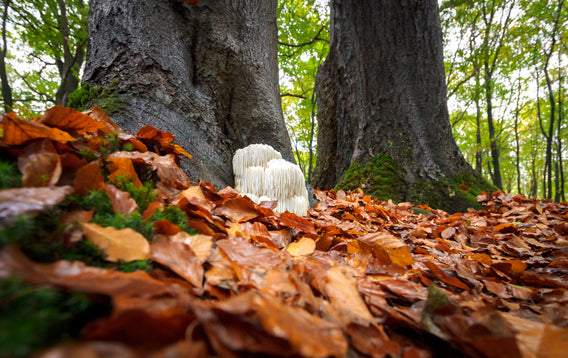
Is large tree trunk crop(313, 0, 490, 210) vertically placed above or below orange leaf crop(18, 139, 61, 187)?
above

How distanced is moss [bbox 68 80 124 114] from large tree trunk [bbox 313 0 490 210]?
3388 mm

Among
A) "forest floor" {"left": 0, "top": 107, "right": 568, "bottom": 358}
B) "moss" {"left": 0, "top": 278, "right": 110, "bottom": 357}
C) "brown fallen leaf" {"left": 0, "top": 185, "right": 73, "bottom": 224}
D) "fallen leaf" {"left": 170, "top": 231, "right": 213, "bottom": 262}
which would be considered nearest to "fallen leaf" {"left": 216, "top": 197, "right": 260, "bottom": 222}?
"forest floor" {"left": 0, "top": 107, "right": 568, "bottom": 358}

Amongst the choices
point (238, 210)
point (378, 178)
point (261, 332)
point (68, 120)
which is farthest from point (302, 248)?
point (378, 178)

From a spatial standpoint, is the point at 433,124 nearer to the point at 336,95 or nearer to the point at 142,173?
the point at 336,95

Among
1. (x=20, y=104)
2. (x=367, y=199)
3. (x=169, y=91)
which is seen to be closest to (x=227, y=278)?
(x=169, y=91)

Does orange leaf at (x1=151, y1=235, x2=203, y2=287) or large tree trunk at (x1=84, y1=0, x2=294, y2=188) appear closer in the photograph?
orange leaf at (x1=151, y1=235, x2=203, y2=287)

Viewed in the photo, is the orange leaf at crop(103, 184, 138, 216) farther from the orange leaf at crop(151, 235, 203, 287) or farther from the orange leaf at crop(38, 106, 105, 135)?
the orange leaf at crop(38, 106, 105, 135)

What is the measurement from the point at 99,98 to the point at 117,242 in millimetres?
1574

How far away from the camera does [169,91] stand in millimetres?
1871

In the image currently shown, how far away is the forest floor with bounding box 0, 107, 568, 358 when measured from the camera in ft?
1.34

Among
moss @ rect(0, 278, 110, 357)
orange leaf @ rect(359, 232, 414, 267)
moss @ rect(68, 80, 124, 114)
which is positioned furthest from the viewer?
moss @ rect(68, 80, 124, 114)

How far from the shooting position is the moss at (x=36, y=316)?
1.08 ft

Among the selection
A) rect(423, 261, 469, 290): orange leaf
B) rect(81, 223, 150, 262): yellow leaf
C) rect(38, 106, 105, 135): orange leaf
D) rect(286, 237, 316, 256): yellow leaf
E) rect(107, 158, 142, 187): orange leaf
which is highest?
rect(38, 106, 105, 135): orange leaf

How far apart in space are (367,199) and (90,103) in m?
2.94
